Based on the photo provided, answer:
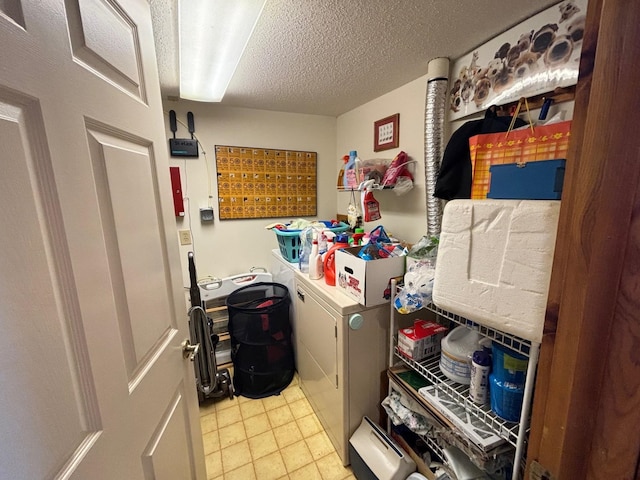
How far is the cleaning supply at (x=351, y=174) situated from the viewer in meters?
1.96

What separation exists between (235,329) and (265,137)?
1.60m

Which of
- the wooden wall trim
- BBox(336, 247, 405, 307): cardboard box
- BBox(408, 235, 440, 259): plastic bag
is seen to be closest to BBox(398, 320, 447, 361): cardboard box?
BBox(336, 247, 405, 307): cardboard box

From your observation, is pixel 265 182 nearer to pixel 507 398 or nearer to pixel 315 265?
pixel 315 265

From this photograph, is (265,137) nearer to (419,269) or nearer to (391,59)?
(391,59)

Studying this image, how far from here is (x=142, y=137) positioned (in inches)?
29.2

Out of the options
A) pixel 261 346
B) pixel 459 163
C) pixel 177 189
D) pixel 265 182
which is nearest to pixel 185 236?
pixel 177 189

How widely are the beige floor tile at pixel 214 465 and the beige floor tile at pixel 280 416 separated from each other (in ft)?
1.15

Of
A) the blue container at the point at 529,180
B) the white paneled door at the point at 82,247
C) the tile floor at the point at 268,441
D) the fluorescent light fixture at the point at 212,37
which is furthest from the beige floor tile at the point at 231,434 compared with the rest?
the fluorescent light fixture at the point at 212,37

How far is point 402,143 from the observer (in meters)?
1.87

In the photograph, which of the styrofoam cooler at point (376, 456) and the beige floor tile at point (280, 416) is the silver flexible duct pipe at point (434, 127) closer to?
the styrofoam cooler at point (376, 456)

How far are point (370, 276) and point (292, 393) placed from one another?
133 cm

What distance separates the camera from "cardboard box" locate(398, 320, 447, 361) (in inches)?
49.1

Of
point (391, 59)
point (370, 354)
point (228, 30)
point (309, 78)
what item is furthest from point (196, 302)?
point (391, 59)

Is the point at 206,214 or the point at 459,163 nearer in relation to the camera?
the point at 459,163
